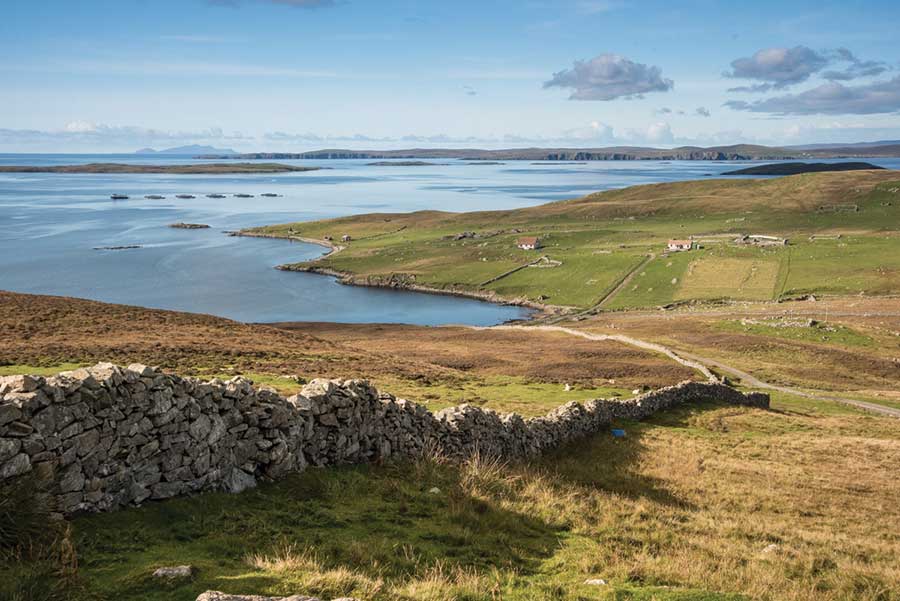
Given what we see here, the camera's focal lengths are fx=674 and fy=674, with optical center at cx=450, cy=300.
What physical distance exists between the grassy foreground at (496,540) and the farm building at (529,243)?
14076cm

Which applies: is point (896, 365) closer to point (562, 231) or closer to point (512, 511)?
point (512, 511)

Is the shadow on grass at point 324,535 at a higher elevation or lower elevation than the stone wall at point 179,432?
lower

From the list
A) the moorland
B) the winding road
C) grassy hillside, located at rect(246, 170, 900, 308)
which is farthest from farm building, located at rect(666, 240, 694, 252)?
the winding road

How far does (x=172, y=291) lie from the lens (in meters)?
129

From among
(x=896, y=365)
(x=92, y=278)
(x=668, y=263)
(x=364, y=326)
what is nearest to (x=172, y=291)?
(x=92, y=278)

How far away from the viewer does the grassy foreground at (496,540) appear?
9383 mm

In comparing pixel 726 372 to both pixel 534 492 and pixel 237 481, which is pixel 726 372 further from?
pixel 237 481

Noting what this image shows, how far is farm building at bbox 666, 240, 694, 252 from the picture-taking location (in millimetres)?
142625

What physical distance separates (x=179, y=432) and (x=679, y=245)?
5639 inches

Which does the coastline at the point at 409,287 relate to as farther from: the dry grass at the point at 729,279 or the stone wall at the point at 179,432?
the stone wall at the point at 179,432

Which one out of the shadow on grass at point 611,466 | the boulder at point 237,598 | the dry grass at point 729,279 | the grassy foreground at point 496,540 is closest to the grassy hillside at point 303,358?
the shadow on grass at point 611,466

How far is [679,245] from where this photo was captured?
5669 inches

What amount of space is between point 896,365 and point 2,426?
63.6 metres

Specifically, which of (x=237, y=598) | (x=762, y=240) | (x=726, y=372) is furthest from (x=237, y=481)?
(x=762, y=240)
